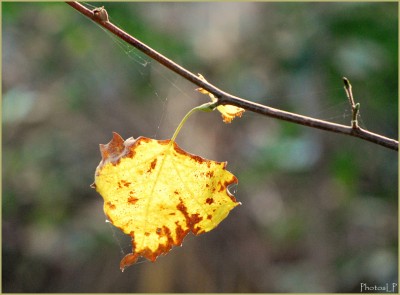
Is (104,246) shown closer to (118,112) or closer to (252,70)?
(118,112)

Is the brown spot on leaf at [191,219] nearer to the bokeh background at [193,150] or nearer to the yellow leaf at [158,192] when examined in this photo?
the yellow leaf at [158,192]

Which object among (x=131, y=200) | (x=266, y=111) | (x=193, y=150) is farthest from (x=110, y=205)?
(x=193, y=150)

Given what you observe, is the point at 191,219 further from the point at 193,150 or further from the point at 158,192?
the point at 193,150

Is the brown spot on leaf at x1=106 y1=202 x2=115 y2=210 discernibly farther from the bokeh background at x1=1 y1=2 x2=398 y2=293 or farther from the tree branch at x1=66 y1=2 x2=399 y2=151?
the bokeh background at x1=1 y1=2 x2=398 y2=293

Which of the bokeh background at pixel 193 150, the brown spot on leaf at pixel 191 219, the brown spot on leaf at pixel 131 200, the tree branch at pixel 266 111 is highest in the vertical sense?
the tree branch at pixel 266 111

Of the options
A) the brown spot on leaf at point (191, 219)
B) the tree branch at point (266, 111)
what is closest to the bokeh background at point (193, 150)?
the brown spot on leaf at point (191, 219)

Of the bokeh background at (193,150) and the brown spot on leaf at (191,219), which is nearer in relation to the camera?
the brown spot on leaf at (191,219)
